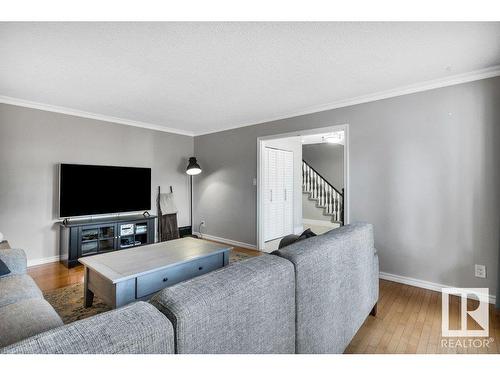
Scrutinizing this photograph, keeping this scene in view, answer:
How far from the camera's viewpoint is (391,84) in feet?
9.32

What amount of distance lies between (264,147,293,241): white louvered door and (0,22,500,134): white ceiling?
1.42m

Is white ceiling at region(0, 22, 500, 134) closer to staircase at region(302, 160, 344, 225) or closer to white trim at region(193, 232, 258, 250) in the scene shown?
white trim at region(193, 232, 258, 250)

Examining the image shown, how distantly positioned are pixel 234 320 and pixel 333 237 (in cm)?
93

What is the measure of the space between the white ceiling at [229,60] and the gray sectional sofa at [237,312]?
153 centimetres

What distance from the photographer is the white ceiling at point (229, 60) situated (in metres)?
1.87

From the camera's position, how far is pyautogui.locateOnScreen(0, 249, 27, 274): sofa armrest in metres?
2.04

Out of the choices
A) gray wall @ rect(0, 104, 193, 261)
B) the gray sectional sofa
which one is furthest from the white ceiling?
the gray sectional sofa

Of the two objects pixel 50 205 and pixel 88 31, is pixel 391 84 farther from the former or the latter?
pixel 50 205

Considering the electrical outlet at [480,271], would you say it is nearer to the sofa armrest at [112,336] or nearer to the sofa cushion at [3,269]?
the sofa armrest at [112,336]

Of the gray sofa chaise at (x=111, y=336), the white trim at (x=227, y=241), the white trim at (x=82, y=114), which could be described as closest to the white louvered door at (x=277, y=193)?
the white trim at (x=227, y=241)

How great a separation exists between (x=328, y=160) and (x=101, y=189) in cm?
601

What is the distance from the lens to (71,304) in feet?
8.10
